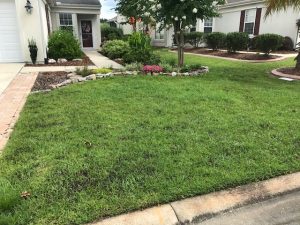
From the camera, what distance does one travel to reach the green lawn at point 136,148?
2799 mm

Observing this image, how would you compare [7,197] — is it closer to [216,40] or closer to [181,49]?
[181,49]

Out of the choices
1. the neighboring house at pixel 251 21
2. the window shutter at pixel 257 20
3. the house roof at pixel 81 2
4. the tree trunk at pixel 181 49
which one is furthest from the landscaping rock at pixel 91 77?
the window shutter at pixel 257 20

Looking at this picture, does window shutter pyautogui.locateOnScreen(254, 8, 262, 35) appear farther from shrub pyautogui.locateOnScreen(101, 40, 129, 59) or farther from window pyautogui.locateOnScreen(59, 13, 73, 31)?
window pyautogui.locateOnScreen(59, 13, 73, 31)

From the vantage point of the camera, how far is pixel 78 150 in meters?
3.70

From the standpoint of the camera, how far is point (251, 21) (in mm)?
19875

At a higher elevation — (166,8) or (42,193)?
(166,8)

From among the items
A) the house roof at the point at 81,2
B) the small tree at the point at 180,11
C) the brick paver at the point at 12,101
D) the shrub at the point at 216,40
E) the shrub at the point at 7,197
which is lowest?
the shrub at the point at 7,197

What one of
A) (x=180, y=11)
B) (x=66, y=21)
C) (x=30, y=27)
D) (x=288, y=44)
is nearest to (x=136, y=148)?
(x=180, y=11)

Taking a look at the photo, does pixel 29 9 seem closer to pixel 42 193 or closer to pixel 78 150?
pixel 78 150

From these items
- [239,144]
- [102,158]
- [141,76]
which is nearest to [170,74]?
[141,76]

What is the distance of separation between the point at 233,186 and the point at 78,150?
78.1 inches

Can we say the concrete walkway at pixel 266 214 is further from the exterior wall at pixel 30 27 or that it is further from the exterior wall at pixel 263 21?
the exterior wall at pixel 263 21

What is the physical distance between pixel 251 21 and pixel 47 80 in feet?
53.7

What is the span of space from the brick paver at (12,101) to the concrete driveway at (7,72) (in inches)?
5.5
